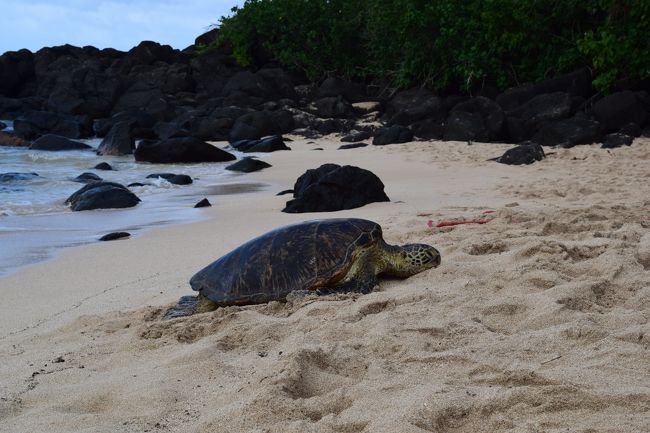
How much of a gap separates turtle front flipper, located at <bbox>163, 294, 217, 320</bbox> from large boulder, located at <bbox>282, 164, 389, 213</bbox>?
312 cm

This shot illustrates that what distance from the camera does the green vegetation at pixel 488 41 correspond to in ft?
49.0

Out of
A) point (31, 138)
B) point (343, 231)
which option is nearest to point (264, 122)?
point (31, 138)

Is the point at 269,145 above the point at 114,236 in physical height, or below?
above

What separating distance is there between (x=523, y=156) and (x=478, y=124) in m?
4.06

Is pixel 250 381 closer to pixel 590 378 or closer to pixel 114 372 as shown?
pixel 114 372

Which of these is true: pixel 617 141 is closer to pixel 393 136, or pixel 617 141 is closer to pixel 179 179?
pixel 393 136

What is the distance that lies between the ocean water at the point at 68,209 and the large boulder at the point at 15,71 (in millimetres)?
23792

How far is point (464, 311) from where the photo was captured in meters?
3.26

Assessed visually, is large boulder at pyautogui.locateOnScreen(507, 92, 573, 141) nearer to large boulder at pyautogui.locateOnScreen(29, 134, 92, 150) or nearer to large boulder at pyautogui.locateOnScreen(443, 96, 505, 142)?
large boulder at pyautogui.locateOnScreen(443, 96, 505, 142)

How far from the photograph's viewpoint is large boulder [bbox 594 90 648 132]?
13.1 metres

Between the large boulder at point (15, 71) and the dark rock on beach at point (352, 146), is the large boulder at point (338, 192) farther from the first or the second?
the large boulder at point (15, 71)

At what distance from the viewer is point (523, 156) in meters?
10.6

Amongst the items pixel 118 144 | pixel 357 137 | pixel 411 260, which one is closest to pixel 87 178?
pixel 118 144

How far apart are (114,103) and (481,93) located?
1585 cm
